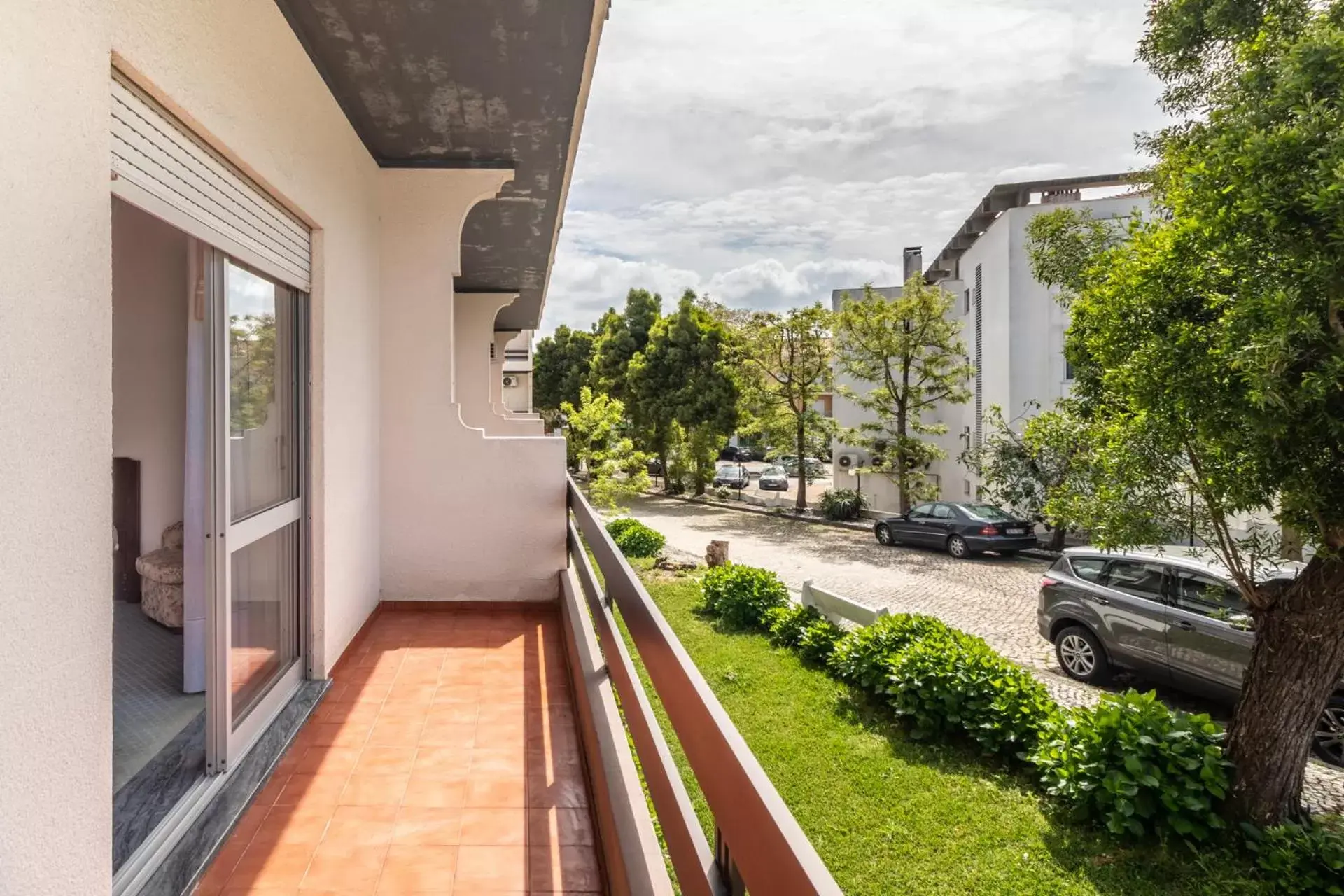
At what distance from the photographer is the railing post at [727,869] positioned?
115 centimetres

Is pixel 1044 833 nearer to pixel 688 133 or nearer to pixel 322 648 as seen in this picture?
pixel 322 648

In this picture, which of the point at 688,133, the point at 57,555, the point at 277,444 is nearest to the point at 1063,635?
the point at 688,133

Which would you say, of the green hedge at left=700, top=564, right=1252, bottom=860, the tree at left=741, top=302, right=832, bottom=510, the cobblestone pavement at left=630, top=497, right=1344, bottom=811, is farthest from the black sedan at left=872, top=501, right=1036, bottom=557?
the green hedge at left=700, top=564, right=1252, bottom=860

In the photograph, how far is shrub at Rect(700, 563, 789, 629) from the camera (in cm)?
989

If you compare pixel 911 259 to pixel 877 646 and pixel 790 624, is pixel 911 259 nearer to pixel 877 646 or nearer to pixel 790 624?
pixel 790 624

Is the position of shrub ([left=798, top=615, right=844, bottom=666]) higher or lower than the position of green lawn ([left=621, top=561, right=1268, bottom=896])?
higher

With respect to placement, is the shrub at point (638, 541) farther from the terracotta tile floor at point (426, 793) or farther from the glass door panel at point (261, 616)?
the glass door panel at point (261, 616)

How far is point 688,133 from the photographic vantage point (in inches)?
386

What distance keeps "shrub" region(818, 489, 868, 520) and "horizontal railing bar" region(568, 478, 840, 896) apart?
2127 cm

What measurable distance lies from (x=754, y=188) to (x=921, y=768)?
34.8 meters

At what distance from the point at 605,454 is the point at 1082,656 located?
1274 centimetres

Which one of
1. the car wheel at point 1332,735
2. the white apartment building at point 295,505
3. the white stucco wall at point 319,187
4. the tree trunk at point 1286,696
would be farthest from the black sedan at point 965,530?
the white stucco wall at point 319,187

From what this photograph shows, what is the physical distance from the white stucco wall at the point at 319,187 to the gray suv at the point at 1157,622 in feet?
19.7

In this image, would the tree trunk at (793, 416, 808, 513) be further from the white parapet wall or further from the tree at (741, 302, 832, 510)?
the white parapet wall
